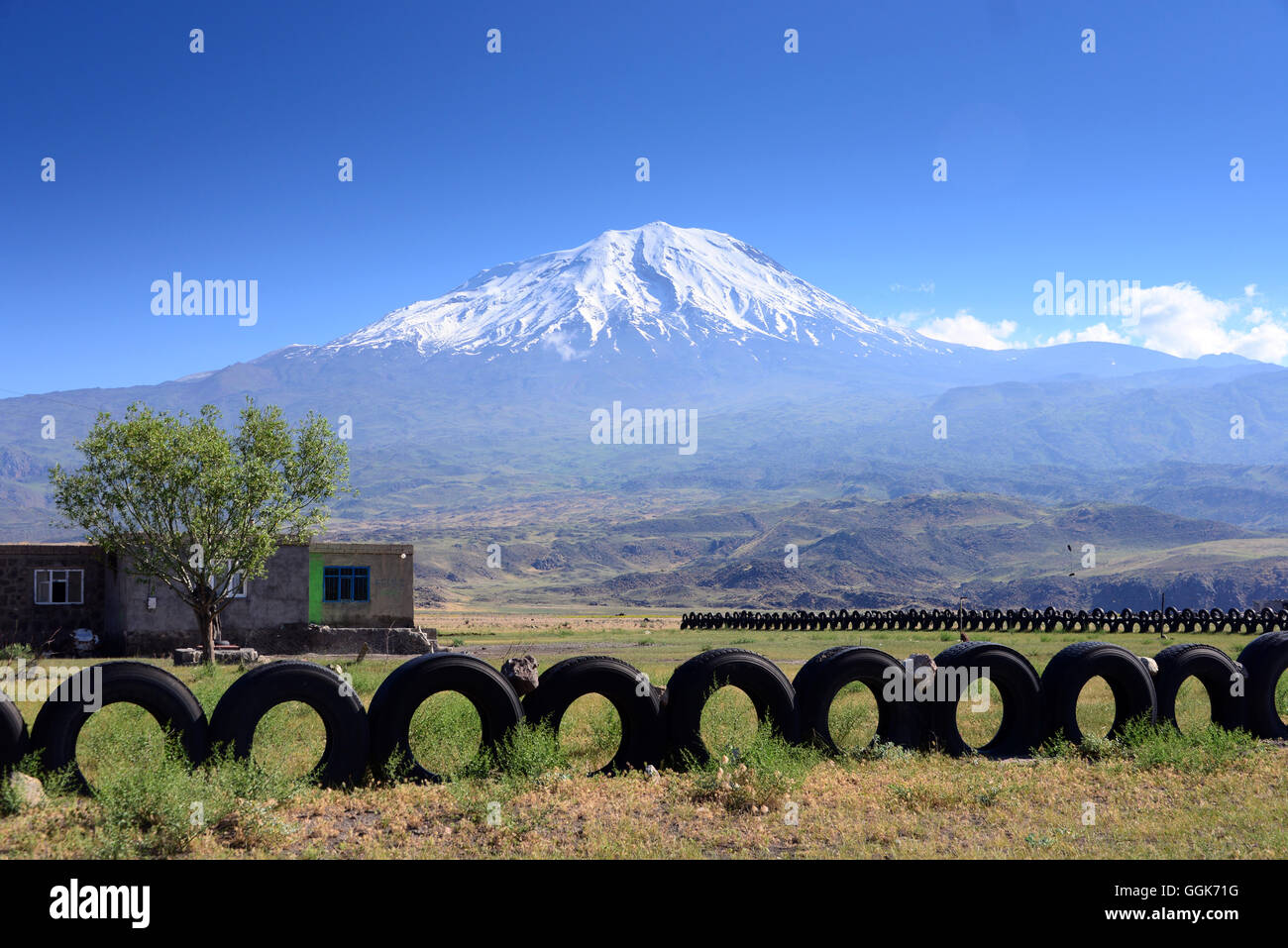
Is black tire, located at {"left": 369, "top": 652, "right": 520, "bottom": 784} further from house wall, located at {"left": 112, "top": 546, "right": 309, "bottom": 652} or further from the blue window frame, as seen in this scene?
the blue window frame

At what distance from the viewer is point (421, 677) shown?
10711 millimetres

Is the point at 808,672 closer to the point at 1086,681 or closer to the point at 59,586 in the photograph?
the point at 1086,681

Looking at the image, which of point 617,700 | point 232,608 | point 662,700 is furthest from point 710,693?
point 232,608

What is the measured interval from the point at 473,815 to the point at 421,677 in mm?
2135

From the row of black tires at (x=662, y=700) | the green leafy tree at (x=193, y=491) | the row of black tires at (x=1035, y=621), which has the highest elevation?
the green leafy tree at (x=193, y=491)

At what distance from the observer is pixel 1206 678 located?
13.5 meters

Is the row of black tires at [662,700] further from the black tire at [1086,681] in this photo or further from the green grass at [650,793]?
the green grass at [650,793]

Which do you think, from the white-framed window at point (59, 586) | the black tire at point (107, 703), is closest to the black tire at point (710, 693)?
the black tire at point (107, 703)

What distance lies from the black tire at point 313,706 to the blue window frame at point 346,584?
80.8ft

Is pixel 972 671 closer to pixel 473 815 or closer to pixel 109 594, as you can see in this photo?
pixel 473 815

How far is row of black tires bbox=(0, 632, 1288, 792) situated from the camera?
1006 centimetres

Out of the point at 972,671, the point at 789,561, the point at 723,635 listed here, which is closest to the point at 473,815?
the point at 972,671

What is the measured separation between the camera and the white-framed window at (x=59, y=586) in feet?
102

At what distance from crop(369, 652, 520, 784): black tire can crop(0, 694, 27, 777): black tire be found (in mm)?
3247
